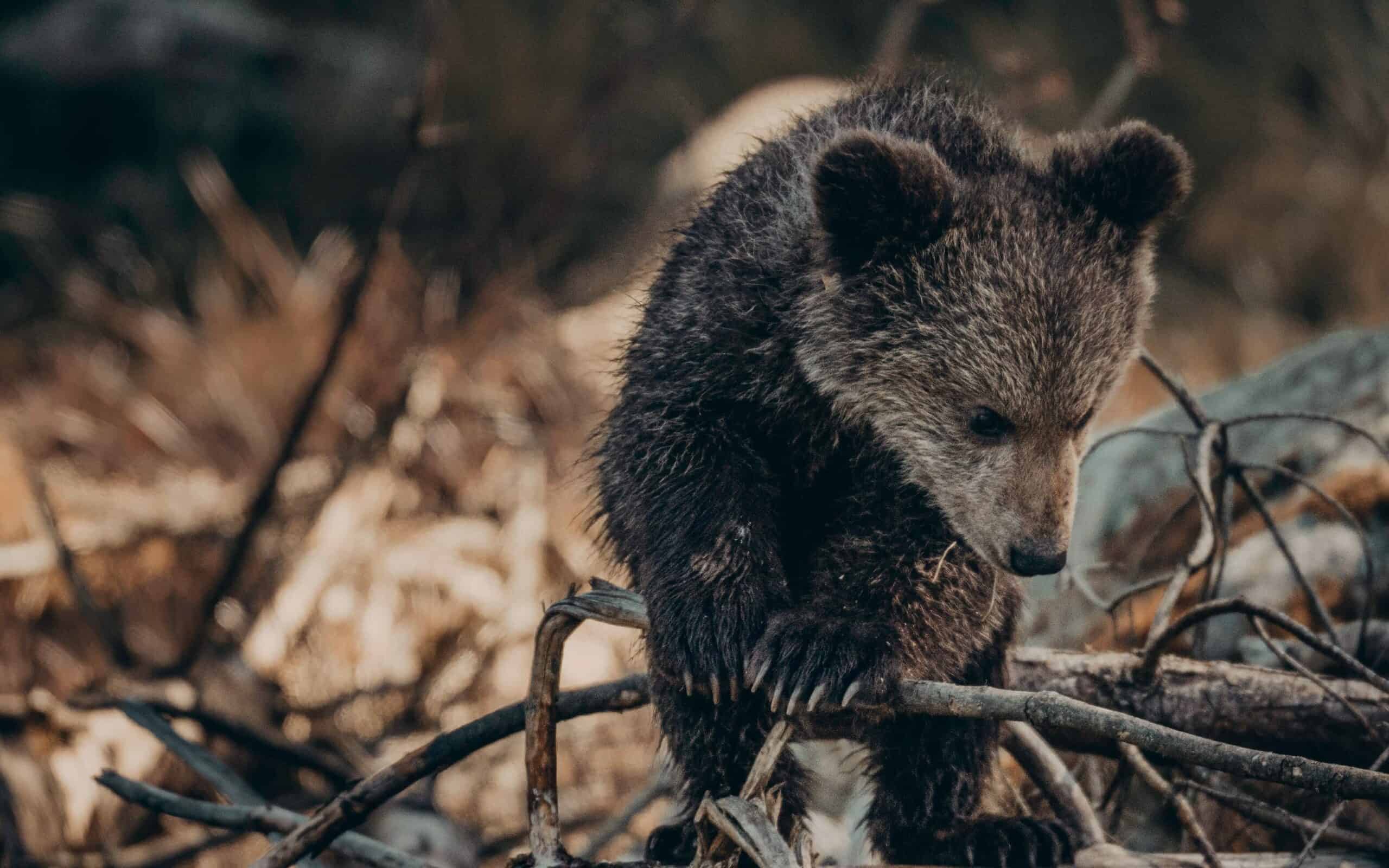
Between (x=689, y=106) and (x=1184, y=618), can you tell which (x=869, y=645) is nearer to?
(x=1184, y=618)

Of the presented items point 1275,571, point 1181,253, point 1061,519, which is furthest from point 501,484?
point 1181,253

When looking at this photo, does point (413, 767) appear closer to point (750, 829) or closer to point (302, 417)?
point (750, 829)

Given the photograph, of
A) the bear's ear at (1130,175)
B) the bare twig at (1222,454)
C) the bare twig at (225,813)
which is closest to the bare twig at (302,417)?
the bare twig at (225,813)

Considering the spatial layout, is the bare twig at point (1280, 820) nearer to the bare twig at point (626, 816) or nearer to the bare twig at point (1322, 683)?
the bare twig at point (1322, 683)

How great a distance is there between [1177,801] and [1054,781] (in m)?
0.31

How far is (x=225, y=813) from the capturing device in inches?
117

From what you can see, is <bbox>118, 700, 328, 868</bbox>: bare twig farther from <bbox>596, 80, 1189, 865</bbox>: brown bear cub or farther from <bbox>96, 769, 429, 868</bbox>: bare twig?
<bbox>596, 80, 1189, 865</bbox>: brown bear cub

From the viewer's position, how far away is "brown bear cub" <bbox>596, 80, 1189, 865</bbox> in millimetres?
2707

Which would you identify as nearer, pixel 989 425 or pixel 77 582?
pixel 989 425

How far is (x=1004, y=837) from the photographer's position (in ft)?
9.29

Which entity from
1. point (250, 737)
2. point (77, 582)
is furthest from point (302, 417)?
point (250, 737)

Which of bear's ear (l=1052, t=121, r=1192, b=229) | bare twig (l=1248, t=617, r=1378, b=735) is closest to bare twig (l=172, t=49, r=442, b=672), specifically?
bear's ear (l=1052, t=121, r=1192, b=229)

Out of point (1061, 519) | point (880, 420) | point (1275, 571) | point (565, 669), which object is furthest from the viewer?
point (565, 669)

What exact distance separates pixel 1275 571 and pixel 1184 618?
157 centimetres
